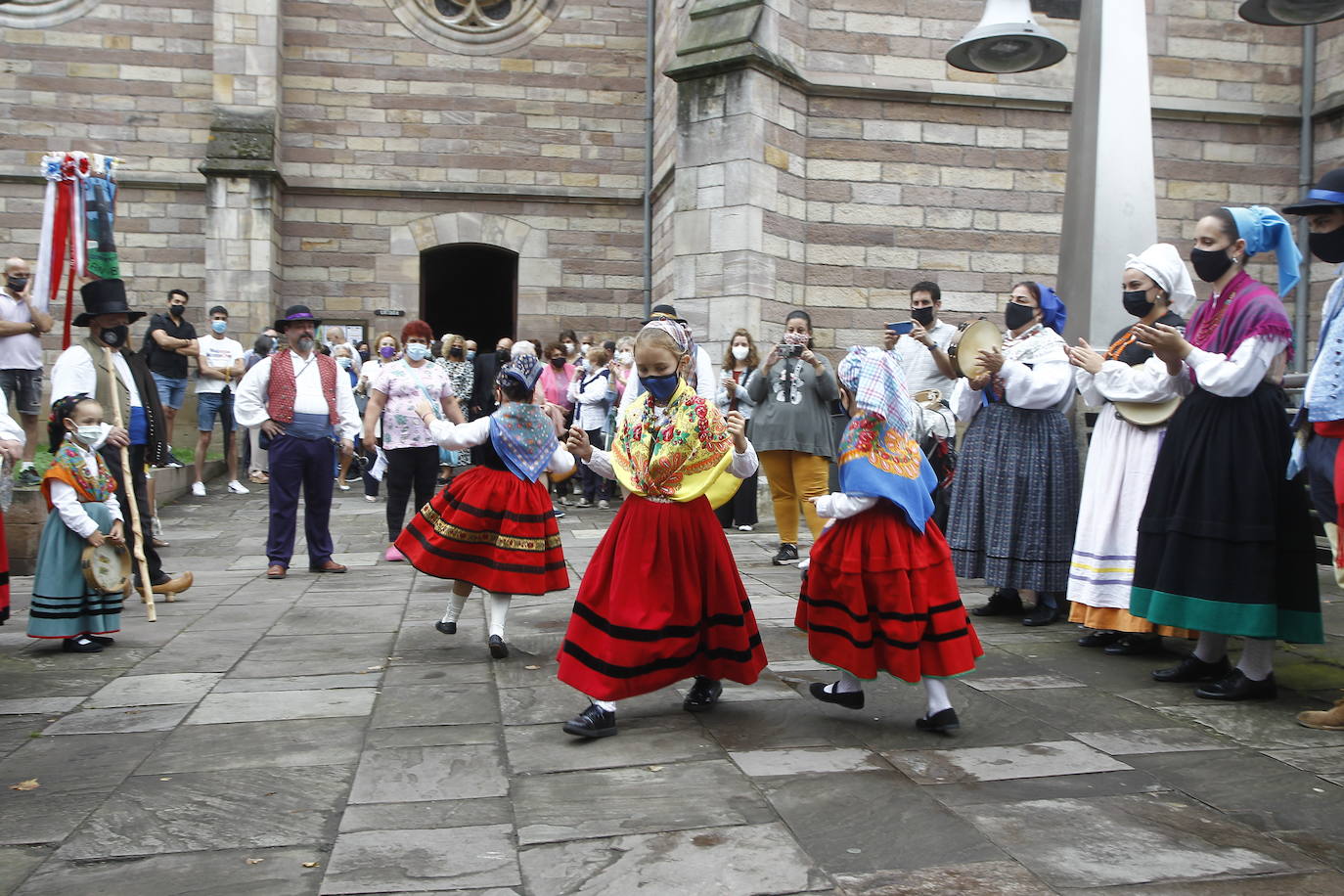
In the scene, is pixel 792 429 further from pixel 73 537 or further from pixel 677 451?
pixel 73 537

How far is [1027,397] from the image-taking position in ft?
20.1

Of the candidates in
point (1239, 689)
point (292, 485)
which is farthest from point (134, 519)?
point (1239, 689)

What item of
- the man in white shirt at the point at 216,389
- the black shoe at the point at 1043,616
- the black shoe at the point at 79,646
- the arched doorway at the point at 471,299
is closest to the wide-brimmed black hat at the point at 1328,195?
the black shoe at the point at 1043,616

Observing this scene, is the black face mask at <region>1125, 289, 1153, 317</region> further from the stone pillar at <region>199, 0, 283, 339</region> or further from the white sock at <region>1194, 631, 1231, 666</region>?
the stone pillar at <region>199, 0, 283, 339</region>

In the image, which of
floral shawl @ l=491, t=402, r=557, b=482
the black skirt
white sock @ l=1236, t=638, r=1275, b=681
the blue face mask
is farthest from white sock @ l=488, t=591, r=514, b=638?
white sock @ l=1236, t=638, r=1275, b=681

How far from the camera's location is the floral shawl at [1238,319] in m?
4.54

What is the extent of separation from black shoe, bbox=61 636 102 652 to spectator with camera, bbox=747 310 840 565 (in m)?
4.50

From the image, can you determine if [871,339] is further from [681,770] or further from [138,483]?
[681,770]

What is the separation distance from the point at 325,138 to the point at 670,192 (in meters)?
5.67

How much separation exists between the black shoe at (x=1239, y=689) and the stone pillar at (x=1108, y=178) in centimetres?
415

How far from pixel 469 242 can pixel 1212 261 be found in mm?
14229

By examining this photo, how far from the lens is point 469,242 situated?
1772 cm

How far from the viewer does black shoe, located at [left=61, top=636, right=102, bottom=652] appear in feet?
19.0

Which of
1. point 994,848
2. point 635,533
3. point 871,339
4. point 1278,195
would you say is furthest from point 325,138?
point 994,848
